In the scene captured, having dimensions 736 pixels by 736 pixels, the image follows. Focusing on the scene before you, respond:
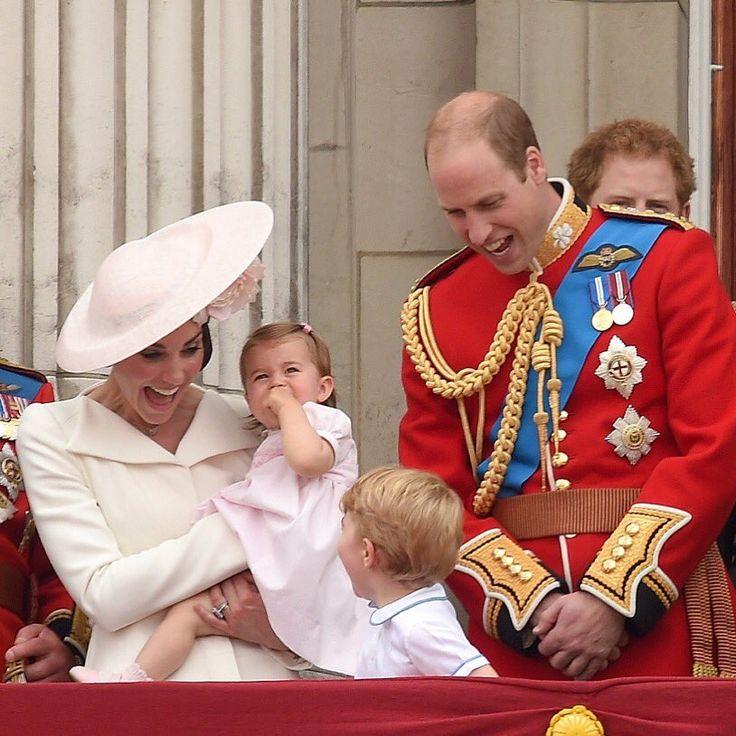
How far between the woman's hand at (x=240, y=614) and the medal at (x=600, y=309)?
78cm

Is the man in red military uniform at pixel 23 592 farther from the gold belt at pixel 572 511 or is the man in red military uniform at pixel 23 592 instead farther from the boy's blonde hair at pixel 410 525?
the gold belt at pixel 572 511

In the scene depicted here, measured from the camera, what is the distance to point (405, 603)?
3.29 m

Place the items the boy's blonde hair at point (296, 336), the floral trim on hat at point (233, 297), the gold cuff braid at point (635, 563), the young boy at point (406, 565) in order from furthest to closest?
the boy's blonde hair at point (296, 336) → the floral trim on hat at point (233, 297) → the gold cuff braid at point (635, 563) → the young boy at point (406, 565)

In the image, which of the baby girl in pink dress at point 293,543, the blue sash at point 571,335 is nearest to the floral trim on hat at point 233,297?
the baby girl in pink dress at point 293,543

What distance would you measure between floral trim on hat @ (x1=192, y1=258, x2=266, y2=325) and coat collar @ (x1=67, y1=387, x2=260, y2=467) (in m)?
0.22

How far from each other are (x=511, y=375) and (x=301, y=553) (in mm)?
504

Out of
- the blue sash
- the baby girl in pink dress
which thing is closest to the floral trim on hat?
the baby girl in pink dress

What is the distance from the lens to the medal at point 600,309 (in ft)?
11.8

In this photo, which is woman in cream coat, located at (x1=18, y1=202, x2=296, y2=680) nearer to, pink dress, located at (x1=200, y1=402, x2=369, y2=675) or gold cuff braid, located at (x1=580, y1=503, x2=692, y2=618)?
pink dress, located at (x1=200, y1=402, x2=369, y2=675)

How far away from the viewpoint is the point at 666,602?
340cm

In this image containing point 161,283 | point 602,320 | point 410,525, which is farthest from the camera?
point 161,283

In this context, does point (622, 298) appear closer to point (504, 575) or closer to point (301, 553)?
point (504, 575)

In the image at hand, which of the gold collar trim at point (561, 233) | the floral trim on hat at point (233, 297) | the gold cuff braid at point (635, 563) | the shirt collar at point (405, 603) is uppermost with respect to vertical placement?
the gold collar trim at point (561, 233)

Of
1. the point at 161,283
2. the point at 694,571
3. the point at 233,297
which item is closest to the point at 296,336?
the point at 233,297
